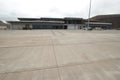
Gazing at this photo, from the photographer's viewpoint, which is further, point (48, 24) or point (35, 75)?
point (48, 24)

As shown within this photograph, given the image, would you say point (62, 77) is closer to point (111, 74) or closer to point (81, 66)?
point (81, 66)

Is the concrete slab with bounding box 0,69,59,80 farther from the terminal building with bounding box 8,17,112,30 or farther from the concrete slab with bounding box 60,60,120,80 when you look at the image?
the terminal building with bounding box 8,17,112,30

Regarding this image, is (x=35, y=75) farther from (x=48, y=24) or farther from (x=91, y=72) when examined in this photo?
(x=48, y=24)

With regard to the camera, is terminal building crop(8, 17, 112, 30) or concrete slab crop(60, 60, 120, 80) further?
terminal building crop(8, 17, 112, 30)

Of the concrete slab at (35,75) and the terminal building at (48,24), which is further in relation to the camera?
the terminal building at (48,24)

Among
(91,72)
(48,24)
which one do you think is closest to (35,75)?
(91,72)

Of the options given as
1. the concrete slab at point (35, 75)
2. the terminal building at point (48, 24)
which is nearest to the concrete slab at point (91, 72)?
the concrete slab at point (35, 75)

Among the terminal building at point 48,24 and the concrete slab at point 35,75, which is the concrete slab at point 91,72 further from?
the terminal building at point 48,24

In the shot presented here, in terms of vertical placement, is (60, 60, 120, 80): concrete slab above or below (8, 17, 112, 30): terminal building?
below

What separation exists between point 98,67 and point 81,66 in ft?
1.92

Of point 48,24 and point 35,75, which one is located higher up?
point 48,24

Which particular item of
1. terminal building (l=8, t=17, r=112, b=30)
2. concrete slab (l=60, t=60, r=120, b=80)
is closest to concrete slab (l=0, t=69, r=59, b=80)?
concrete slab (l=60, t=60, r=120, b=80)

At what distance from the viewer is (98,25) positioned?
5131 cm

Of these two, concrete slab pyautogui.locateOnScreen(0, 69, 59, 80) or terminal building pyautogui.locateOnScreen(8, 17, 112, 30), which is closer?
concrete slab pyautogui.locateOnScreen(0, 69, 59, 80)
